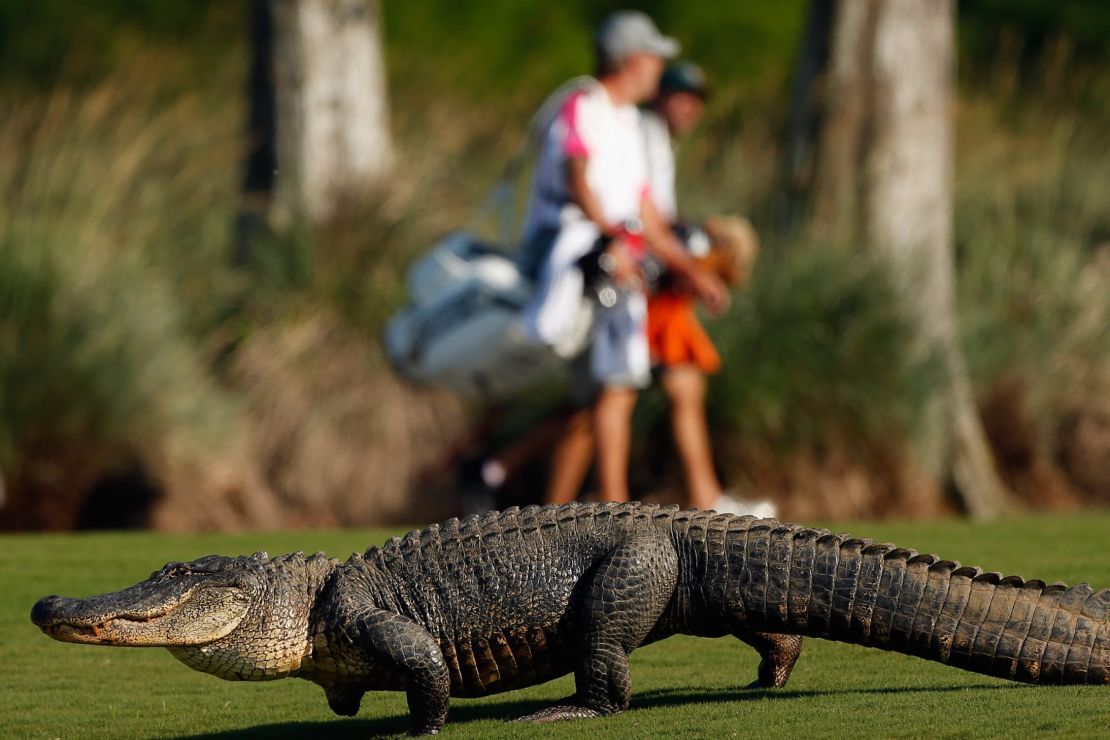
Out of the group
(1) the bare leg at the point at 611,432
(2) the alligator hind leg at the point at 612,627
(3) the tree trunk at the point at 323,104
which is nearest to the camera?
(2) the alligator hind leg at the point at 612,627

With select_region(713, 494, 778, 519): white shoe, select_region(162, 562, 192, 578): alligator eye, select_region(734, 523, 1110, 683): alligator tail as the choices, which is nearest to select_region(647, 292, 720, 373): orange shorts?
select_region(713, 494, 778, 519): white shoe

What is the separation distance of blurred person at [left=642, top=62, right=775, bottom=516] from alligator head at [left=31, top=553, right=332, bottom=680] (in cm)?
377

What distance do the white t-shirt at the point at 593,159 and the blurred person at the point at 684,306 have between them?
1.54 feet

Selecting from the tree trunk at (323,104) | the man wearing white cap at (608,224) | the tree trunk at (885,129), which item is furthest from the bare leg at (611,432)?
the tree trunk at (323,104)

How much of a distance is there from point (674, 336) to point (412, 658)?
4454 mm

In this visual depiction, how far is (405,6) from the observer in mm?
24219

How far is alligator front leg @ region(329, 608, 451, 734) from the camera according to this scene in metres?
4.14

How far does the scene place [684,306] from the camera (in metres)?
8.56

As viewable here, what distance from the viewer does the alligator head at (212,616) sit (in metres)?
4.11

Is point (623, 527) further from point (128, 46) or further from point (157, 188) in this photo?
point (128, 46)

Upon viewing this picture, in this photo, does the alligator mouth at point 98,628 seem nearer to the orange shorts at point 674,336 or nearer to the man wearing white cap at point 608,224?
the man wearing white cap at point 608,224

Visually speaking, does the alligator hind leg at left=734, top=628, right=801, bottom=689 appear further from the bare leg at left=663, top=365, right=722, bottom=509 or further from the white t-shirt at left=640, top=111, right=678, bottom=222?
the white t-shirt at left=640, top=111, right=678, bottom=222

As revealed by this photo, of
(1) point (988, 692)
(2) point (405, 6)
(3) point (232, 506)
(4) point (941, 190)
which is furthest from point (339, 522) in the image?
(2) point (405, 6)

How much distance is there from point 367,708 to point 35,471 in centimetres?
529
